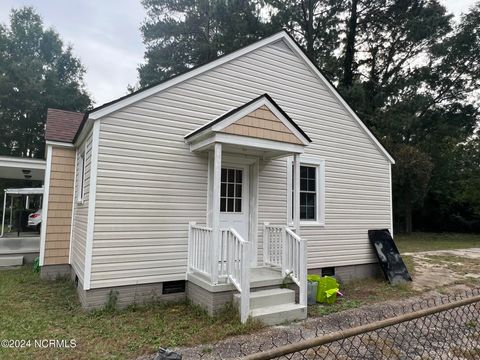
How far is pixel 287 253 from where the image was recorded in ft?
18.8

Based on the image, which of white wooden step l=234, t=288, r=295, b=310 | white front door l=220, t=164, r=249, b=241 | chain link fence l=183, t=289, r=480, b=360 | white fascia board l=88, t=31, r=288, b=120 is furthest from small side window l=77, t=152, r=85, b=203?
chain link fence l=183, t=289, r=480, b=360

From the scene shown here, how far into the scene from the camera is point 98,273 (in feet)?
16.7

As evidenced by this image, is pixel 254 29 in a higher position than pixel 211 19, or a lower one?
lower

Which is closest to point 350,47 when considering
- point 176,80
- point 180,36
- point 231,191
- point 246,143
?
point 180,36

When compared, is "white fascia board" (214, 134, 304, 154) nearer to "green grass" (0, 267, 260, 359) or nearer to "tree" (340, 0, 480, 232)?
"green grass" (0, 267, 260, 359)

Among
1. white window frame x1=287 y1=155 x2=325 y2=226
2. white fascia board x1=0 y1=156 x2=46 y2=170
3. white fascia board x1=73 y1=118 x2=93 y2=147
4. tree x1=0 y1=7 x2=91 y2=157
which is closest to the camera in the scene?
white fascia board x1=73 y1=118 x2=93 y2=147

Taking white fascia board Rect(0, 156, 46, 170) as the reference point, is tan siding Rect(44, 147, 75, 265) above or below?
below

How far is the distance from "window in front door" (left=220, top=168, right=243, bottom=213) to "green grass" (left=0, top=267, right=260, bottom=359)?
2.00 metres

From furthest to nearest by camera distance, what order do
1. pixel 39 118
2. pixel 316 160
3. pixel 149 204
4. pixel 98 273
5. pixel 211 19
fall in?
pixel 39 118, pixel 211 19, pixel 316 160, pixel 149 204, pixel 98 273

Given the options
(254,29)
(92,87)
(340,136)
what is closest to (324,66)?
(254,29)

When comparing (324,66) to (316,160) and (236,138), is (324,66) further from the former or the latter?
(236,138)

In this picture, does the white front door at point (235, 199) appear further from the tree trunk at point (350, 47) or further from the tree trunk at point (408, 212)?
the tree trunk at point (408, 212)

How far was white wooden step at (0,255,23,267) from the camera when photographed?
880cm

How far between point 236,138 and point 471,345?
4219mm
